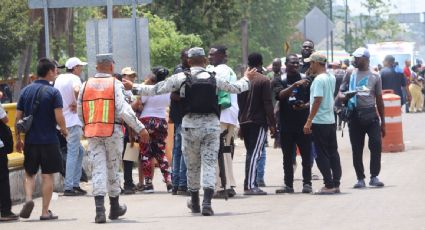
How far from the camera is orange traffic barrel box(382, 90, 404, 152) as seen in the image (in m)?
24.0

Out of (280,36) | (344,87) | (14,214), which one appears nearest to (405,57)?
(280,36)

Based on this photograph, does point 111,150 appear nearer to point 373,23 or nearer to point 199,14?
point 199,14

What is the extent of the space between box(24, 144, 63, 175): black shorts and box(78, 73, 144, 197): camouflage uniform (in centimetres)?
74

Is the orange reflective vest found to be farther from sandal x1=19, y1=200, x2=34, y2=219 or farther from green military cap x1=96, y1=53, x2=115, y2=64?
sandal x1=19, y1=200, x2=34, y2=219

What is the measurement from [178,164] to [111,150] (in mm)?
3346

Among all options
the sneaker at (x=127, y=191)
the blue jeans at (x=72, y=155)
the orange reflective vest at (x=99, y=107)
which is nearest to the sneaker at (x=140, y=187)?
the sneaker at (x=127, y=191)

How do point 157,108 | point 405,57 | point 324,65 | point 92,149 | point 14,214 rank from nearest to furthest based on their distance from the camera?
point 92,149 → point 14,214 → point 324,65 → point 157,108 → point 405,57

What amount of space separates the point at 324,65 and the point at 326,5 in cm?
8129

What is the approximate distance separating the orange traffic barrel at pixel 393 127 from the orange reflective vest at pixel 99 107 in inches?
428

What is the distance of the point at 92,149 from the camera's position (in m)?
14.1

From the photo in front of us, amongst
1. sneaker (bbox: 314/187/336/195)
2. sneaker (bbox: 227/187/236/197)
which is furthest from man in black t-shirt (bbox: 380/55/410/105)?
sneaker (bbox: 227/187/236/197)

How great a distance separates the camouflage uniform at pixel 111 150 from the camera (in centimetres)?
1398

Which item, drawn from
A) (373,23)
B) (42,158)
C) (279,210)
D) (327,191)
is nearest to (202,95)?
(279,210)

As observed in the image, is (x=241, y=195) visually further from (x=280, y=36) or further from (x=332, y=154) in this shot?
(x=280, y=36)
